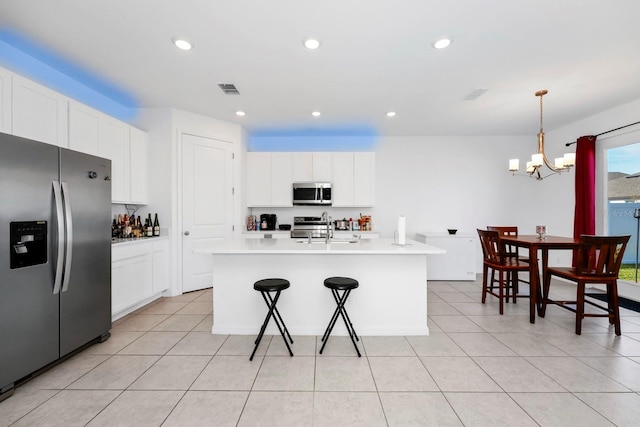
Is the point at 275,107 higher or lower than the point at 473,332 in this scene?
higher

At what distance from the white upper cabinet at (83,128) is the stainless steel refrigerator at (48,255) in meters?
0.57

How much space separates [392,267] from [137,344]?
99.9 inches

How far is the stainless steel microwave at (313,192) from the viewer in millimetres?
5004

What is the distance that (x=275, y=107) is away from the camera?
3.95 m

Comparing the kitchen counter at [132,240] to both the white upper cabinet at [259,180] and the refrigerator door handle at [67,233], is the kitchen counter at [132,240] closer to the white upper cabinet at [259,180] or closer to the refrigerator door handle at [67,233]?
the refrigerator door handle at [67,233]

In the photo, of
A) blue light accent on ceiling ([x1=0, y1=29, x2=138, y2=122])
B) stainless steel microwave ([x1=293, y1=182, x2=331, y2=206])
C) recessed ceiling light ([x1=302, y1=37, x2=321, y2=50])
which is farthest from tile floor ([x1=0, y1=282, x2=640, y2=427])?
blue light accent on ceiling ([x1=0, y1=29, x2=138, y2=122])

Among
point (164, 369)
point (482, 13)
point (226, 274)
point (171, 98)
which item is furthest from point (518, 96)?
point (164, 369)

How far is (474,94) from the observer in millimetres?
3518

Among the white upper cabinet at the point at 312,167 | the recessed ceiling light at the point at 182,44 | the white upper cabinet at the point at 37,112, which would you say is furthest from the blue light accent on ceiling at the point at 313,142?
the white upper cabinet at the point at 37,112

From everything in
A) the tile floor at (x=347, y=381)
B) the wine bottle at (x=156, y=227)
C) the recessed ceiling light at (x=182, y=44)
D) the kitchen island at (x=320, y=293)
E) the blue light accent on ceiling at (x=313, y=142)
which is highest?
the recessed ceiling light at (x=182, y=44)

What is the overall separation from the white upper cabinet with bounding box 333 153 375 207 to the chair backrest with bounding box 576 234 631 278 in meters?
2.93

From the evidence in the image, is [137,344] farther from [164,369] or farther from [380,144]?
[380,144]

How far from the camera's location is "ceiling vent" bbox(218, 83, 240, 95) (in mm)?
3277

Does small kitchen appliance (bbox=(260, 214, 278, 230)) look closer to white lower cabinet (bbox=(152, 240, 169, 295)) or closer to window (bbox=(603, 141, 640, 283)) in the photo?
white lower cabinet (bbox=(152, 240, 169, 295))
